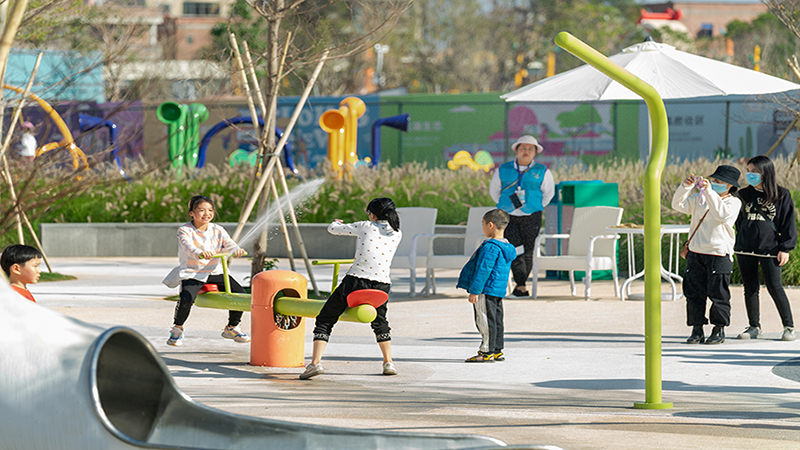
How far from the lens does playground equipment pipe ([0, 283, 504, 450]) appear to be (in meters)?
3.91

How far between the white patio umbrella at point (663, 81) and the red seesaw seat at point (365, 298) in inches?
205

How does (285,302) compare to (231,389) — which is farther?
(285,302)

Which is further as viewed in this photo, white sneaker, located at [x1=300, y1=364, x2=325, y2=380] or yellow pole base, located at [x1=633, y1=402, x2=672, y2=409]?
white sneaker, located at [x1=300, y1=364, x2=325, y2=380]

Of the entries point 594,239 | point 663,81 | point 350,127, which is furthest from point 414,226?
point 350,127

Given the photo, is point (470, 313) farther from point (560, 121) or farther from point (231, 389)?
point (560, 121)

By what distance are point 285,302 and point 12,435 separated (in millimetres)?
3868

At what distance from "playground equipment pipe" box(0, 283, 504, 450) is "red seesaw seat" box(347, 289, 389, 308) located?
3232 mm

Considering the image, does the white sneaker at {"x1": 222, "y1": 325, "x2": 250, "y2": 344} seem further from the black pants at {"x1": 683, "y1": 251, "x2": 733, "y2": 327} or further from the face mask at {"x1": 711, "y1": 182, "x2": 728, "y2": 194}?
the face mask at {"x1": 711, "y1": 182, "x2": 728, "y2": 194}

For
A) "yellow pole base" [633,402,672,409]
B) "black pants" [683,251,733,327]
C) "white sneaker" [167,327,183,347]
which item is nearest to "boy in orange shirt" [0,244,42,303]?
"white sneaker" [167,327,183,347]

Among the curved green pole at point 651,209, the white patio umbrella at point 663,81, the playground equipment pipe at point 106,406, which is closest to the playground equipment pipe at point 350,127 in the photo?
the white patio umbrella at point 663,81

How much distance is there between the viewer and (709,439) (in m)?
5.41

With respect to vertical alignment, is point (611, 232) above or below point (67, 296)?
above

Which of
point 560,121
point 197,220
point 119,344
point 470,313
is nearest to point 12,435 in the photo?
point 119,344

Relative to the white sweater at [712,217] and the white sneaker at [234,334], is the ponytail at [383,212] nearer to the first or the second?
the white sneaker at [234,334]
